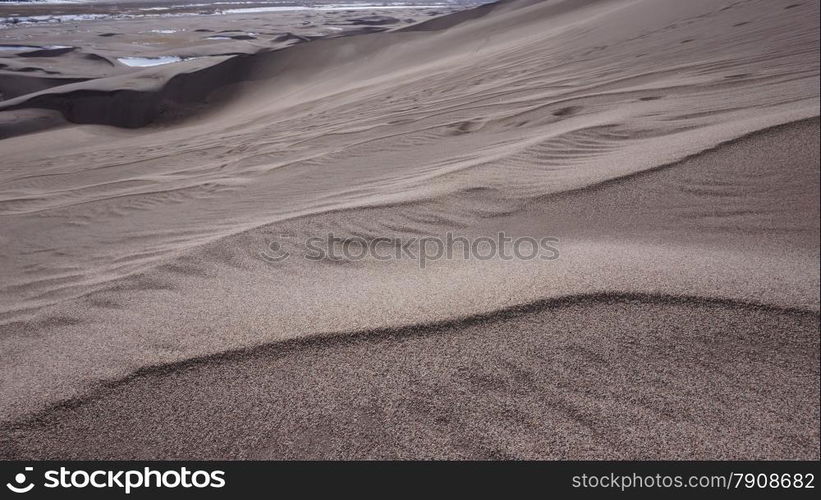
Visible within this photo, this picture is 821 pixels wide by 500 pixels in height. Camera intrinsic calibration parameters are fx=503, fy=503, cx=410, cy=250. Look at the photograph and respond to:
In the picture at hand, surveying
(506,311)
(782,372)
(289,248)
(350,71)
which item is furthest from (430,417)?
(350,71)

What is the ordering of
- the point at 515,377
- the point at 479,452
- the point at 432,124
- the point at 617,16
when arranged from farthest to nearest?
the point at 617,16
the point at 432,124
the point at 515,377
the point at 479,452

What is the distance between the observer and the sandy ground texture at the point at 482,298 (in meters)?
1.01

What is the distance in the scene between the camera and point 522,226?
178 centimetres

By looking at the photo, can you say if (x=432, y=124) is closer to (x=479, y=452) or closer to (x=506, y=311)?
(x=506, y=311)

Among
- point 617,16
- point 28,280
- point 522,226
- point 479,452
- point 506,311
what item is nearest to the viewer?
point 479,452

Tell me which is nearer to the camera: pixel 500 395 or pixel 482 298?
pixel 500 395

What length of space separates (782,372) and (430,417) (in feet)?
2.31

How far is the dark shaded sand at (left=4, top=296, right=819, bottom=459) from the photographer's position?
951mm

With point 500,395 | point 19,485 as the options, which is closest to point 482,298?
point 500,395

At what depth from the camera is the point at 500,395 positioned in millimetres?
1068

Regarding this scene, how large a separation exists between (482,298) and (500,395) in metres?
0.33

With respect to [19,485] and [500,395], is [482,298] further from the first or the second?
[19,485]

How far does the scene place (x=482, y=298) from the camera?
135cm

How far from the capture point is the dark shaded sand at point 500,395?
37.4 inches
